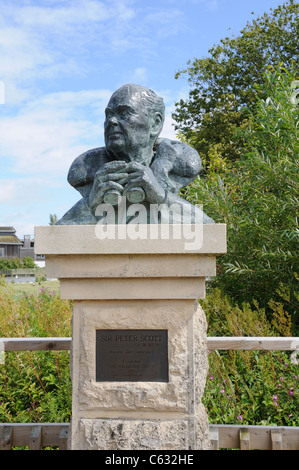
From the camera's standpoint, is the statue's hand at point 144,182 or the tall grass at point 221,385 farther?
the tall grass at point 221,385

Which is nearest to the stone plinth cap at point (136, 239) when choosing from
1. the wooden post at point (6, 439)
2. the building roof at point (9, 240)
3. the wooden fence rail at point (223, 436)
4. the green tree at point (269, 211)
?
the wooden fence rail at point (223, 436)

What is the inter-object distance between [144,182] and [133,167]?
0.15 metres

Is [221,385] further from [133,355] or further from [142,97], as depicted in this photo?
[142,97]

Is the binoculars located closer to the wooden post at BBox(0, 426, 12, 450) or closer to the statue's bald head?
the statue's bald head

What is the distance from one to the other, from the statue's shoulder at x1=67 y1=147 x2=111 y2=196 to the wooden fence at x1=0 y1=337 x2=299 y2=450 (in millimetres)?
1315

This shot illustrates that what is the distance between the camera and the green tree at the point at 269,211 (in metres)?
5.17

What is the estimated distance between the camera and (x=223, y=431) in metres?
3.31

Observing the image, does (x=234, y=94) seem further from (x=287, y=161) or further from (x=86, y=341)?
(x=86, y=341)

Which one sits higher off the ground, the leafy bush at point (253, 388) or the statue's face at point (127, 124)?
the statue's face at point (127, 124)

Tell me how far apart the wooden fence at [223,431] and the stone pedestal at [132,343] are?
86cm

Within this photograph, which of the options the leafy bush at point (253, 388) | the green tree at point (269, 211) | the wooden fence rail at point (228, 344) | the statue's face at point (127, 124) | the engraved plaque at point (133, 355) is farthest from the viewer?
the green tree at point (269, 211)

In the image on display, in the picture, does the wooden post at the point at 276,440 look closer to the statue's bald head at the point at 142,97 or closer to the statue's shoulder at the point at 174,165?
the statue's shoulder at the point at 174,165

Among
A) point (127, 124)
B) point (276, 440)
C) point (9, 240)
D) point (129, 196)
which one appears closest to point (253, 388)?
point (276, 440)
